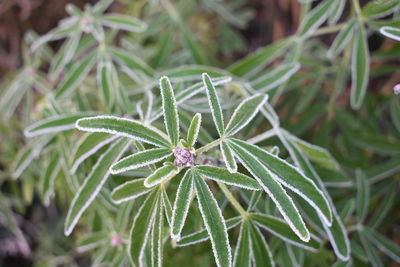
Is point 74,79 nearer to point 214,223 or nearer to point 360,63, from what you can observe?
point 214,223

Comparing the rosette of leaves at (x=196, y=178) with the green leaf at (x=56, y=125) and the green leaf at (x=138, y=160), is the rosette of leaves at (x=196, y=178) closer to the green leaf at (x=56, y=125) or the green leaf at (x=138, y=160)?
the green leaf at (x=138, y=160)

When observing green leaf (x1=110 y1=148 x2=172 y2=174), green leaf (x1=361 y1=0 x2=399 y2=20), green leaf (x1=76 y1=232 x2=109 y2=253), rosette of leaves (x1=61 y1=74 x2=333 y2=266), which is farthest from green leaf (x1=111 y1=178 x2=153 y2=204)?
green leaf (x1=361 y1=0 x2=399 y2=20)

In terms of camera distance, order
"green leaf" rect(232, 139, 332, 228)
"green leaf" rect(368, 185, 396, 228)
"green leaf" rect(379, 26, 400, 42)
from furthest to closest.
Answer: "green leaf" rect(368, 185, 396, 228), "green leaf" rect(379, 26, 400, 42), "green leaf" rect(232, 139, 332, 228)

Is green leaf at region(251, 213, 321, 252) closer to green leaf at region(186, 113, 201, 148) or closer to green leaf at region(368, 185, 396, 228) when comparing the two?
green leaf at region(186, 113, 201, 148)

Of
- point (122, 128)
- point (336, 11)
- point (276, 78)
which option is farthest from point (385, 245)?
point (122, 128)

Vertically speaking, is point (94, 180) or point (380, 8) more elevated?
point (380, 8)

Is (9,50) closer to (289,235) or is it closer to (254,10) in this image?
(254,10)

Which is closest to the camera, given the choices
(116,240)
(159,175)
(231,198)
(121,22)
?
(159,175)
